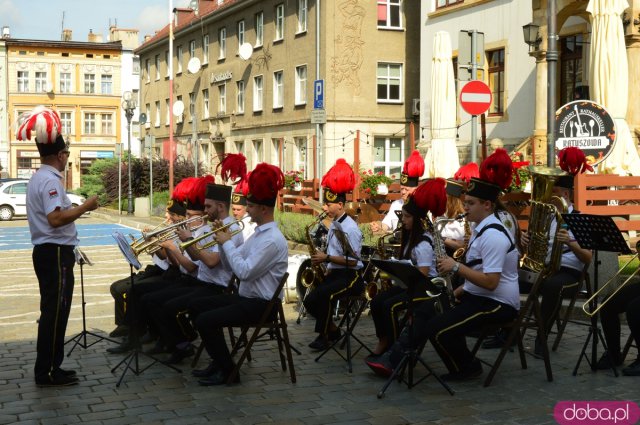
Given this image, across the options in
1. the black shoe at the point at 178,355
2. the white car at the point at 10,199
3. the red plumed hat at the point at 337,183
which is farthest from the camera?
the white car at the point at 10,199

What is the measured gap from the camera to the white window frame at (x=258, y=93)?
40.4 metres

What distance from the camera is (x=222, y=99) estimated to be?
4494 centimetres

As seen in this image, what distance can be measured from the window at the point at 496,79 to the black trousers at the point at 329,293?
61.9ft

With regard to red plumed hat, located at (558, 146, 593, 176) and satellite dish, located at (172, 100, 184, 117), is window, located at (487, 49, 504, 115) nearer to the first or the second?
red plumed hat, located at (558, 146, 593, 176)

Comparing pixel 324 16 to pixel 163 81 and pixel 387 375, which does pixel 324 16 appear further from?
pixel 387 375

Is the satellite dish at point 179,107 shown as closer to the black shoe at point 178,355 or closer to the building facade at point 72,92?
the building facade at point 72,92

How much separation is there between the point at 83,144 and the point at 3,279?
2456 inches

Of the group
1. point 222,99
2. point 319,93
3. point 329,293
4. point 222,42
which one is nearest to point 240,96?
point 222,99

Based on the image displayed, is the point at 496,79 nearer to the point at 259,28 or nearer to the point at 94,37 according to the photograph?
the point at 259,28

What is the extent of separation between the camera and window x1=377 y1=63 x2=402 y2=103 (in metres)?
35.5

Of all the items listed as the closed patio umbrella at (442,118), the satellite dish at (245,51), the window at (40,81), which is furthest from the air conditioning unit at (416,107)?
the window at (40,81)

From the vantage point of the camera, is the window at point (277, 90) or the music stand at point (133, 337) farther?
the window at point (277, 90)

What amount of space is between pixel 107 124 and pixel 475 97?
224 ft

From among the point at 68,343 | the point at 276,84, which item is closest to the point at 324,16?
the point at 276,84
